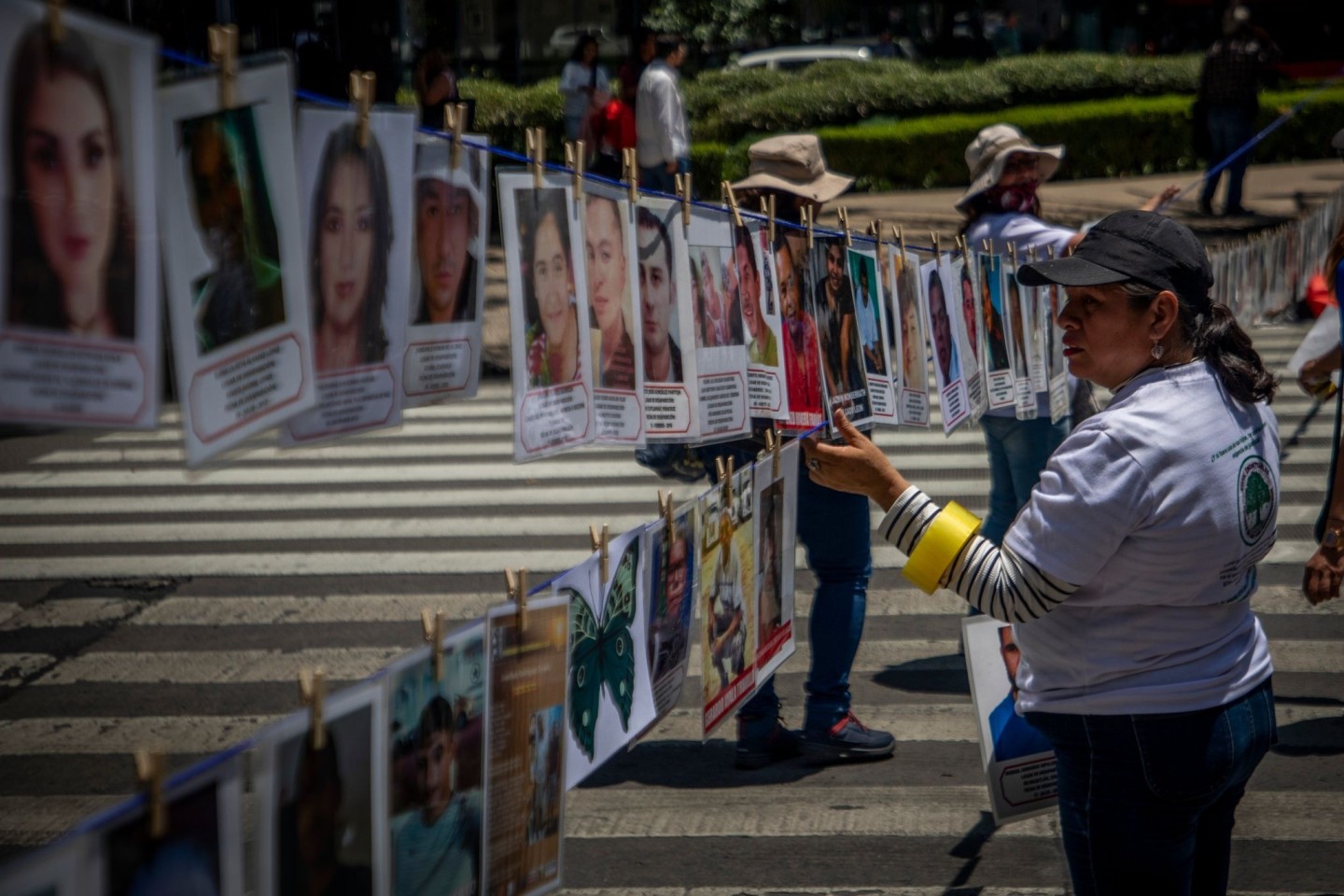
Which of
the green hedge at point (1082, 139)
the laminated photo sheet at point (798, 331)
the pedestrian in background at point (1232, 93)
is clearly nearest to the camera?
the laminated photo sheet at point (798, 331)

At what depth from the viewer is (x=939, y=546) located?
2879mm

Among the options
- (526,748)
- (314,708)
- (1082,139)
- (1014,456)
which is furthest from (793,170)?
(1082,139)

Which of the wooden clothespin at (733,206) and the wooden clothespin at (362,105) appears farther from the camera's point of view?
the wooden clothespin at (733,206)

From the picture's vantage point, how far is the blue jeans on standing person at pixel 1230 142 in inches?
666

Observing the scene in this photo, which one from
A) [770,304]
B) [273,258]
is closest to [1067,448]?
[770,304]

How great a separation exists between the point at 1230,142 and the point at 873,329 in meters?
14.7

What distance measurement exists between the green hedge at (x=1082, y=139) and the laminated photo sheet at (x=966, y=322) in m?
15.9

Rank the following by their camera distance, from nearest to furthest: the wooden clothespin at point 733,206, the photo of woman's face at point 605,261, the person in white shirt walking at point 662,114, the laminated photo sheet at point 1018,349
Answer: the photo of woman's face at point 605,261
the wooden clothespin at point 733,206
the laminated photo sheet at point 1018,349
the person in white shirt walking at point 662,114

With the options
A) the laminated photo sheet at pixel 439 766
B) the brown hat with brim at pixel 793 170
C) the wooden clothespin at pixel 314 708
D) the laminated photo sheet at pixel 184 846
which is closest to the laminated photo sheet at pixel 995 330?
the brown hat with brim at pixel 793 170

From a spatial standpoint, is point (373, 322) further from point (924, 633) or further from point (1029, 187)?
point (924, 633)

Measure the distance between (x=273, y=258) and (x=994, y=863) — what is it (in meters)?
3.13

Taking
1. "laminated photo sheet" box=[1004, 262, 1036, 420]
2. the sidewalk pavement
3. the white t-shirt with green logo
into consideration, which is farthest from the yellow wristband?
the sidewalk pavement

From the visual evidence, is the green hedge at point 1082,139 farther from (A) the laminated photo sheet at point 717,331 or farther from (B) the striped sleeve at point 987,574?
(B) the striped sleeve at point 987,574

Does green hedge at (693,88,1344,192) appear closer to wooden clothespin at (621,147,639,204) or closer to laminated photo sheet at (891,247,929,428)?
laminated photo sheet at (891,247,929,428)
